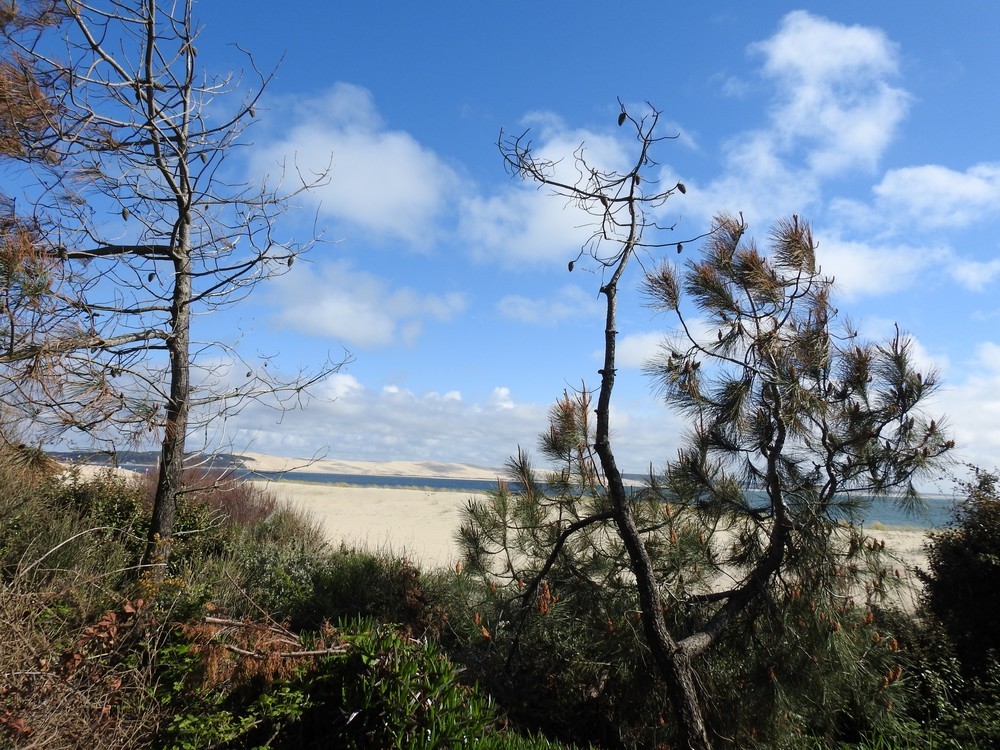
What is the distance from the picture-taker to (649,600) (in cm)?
488

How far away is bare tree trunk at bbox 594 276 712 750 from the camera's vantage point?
4621 mm

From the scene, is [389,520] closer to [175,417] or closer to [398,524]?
[398,524]

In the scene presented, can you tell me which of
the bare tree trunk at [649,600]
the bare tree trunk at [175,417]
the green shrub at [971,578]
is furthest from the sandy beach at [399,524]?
the bare tree trunk at [649,600]

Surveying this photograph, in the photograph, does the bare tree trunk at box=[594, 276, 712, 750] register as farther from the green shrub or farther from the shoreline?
the shoreline

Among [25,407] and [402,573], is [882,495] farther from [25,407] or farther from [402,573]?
[25,407]

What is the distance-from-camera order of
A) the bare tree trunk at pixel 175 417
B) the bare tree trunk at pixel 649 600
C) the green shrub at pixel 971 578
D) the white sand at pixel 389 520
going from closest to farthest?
1. the bare tree trunk at pixel 649 600
2. the bare tree trunk at pixel 175 417
3. the green shrub at pixel 971 578
4. the white sand at pixel 389 520

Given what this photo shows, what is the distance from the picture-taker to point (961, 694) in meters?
6.22

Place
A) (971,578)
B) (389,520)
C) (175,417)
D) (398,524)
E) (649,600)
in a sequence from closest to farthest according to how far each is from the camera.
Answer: (649,600) < (175,417) < (971,578) < (398,524) < (389,520)

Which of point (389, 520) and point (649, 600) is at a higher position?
point (649, 600)

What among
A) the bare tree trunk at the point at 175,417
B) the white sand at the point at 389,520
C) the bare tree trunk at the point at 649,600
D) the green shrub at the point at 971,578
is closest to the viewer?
the bare tree trunk at the point at 649,600

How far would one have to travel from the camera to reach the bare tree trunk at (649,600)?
15.2ft

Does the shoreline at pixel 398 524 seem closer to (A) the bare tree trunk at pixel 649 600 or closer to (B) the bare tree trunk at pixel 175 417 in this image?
(B) the bare tree trunk at pixel 175 417

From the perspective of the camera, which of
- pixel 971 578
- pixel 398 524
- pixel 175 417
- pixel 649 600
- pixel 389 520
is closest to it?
pixel 649 600

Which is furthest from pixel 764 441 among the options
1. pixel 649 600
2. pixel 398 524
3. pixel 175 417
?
pixel 398 524
